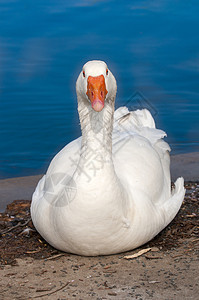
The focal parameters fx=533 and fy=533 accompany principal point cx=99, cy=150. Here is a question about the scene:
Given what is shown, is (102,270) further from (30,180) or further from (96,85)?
(30,180)

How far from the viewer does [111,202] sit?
4.73 meters

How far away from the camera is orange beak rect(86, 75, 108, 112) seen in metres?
4.33

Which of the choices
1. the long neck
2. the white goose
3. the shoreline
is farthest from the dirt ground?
the shoreline

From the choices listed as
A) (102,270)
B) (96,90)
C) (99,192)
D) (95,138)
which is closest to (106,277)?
(102,270)

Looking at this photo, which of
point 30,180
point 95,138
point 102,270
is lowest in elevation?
point 30,180

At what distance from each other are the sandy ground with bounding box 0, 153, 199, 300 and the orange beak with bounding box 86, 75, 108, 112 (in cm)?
154

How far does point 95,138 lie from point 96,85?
2.06ft

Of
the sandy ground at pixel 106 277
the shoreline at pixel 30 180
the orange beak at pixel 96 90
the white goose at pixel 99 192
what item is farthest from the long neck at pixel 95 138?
the shoreline at pixel 30 180

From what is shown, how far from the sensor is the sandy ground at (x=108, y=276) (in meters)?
4.38

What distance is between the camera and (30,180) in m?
8.55

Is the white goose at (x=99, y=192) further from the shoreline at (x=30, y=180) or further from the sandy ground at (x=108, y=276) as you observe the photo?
the shoreline at (x=30, y=180)

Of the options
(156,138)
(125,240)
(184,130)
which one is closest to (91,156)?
(125,240)

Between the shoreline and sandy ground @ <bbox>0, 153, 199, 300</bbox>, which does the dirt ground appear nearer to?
sandy ground @ <bbox>0, 153, 199, 300</bbox>

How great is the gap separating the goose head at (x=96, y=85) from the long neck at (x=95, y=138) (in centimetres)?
9
